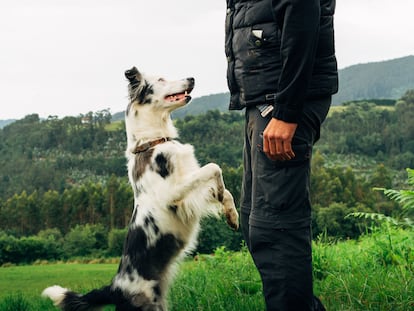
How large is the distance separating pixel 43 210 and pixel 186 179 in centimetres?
7131

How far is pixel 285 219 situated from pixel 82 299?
1.86 meters

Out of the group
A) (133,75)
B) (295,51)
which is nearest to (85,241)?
(133,75)

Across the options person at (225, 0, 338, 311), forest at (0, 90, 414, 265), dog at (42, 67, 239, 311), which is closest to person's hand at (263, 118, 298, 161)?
person at (225, 0, 338, 311)

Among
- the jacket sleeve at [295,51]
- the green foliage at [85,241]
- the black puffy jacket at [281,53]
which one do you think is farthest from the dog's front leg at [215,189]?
the green foliage at [85,241]

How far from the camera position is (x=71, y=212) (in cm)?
7312

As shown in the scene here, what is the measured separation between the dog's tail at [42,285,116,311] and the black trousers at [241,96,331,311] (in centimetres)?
146

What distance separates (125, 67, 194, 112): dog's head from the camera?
454 centimetres

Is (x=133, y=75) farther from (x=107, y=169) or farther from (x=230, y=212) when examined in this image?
(x=107, y=169)

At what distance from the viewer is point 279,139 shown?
98.6 inches

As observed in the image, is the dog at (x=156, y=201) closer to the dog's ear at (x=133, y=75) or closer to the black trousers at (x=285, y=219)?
the dog's ear at (x=133, y=75)

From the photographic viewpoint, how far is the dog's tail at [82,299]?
3.74 m

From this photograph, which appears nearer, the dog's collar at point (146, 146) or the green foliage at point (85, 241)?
the dog's collar at point (146, 146)

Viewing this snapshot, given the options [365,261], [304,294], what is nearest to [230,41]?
[304,294]

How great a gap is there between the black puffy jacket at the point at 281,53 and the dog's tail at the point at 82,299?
1745 mm
